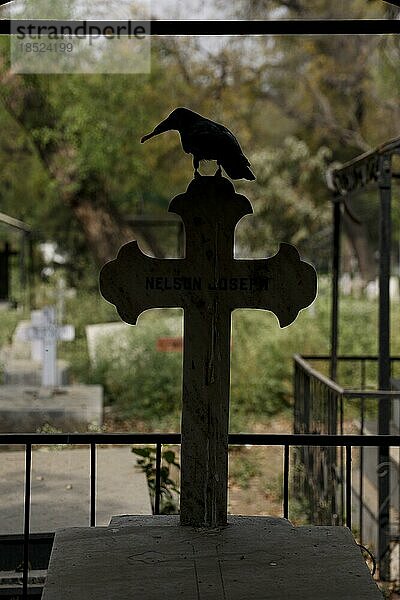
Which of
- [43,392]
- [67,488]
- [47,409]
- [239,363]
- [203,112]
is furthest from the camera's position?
[203,112]

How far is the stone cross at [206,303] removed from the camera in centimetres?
303

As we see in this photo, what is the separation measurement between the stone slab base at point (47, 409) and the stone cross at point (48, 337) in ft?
2.11

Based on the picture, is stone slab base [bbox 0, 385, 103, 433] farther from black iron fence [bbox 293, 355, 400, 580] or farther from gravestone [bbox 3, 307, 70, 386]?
black iron fence [bbox 293, 355, 400, 580]

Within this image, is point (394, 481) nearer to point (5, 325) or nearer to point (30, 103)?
point (5, 325)

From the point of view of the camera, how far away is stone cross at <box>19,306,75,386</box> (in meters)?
11.3

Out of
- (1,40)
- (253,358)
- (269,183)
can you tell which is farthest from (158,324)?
(269,183)

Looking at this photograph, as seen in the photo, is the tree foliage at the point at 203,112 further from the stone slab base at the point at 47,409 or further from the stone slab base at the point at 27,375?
the stone slab base at the point at 47,409

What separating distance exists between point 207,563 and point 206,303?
0.78 m

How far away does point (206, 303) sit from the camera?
3.04m

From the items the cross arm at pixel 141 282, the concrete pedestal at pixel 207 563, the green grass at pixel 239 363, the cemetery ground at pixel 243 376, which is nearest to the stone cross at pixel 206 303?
the cross arm at pixel 141 282

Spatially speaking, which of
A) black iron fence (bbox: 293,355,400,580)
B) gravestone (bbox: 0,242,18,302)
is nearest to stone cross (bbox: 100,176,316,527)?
black iron fence (bbox: 293,355,400,580)

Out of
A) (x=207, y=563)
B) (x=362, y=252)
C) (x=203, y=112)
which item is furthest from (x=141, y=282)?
(x=362, y=252)

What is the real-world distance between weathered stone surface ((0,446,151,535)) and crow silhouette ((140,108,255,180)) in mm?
2511

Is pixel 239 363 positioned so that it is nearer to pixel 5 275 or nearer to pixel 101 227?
pixel 101 227
